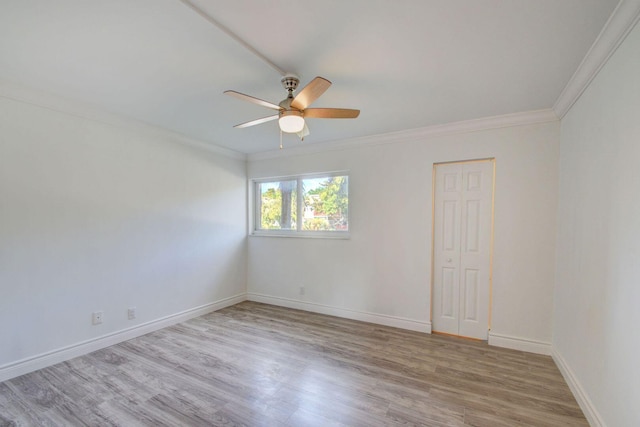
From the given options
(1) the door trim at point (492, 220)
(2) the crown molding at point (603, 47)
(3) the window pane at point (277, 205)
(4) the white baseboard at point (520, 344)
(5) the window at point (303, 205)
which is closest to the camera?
(2) the crown molding at point (603, 47)

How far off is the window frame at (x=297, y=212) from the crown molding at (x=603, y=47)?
2.36 m

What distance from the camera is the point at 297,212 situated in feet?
14.5

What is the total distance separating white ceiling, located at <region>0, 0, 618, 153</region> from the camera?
1.48 m

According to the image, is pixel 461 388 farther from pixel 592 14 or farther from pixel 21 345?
pixel 21 345

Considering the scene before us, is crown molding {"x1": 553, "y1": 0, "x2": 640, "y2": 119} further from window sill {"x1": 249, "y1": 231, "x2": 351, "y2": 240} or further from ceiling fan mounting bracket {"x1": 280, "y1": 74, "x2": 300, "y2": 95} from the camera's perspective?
window sill {"x1": 249, "y1": 231, "x2": 351, "y2": 240}

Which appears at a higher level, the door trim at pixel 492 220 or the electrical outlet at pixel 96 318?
the door trim at pixel 492 220

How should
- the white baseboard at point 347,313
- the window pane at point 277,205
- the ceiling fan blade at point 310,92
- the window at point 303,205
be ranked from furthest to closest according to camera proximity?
the window pane at point 277,205, the window at point 303,205, the white baseboard at point 347,313, the ceiling fan blade at point 310,92

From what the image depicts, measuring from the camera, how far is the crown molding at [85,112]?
2.36 meters

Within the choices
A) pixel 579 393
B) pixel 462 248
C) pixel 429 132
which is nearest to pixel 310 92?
pixel 429 132

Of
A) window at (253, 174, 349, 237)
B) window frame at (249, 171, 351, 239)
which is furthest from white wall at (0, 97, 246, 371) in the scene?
window at (253, 174, 349, 237)

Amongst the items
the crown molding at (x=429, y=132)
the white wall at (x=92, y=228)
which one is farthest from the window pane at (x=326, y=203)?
the white wall at (x=92, y=228)

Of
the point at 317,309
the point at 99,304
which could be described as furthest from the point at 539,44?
the point at 99,304

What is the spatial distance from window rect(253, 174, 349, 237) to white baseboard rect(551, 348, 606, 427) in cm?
255

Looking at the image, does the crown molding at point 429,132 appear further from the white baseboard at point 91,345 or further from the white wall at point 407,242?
the white baseboard at point 91,345
